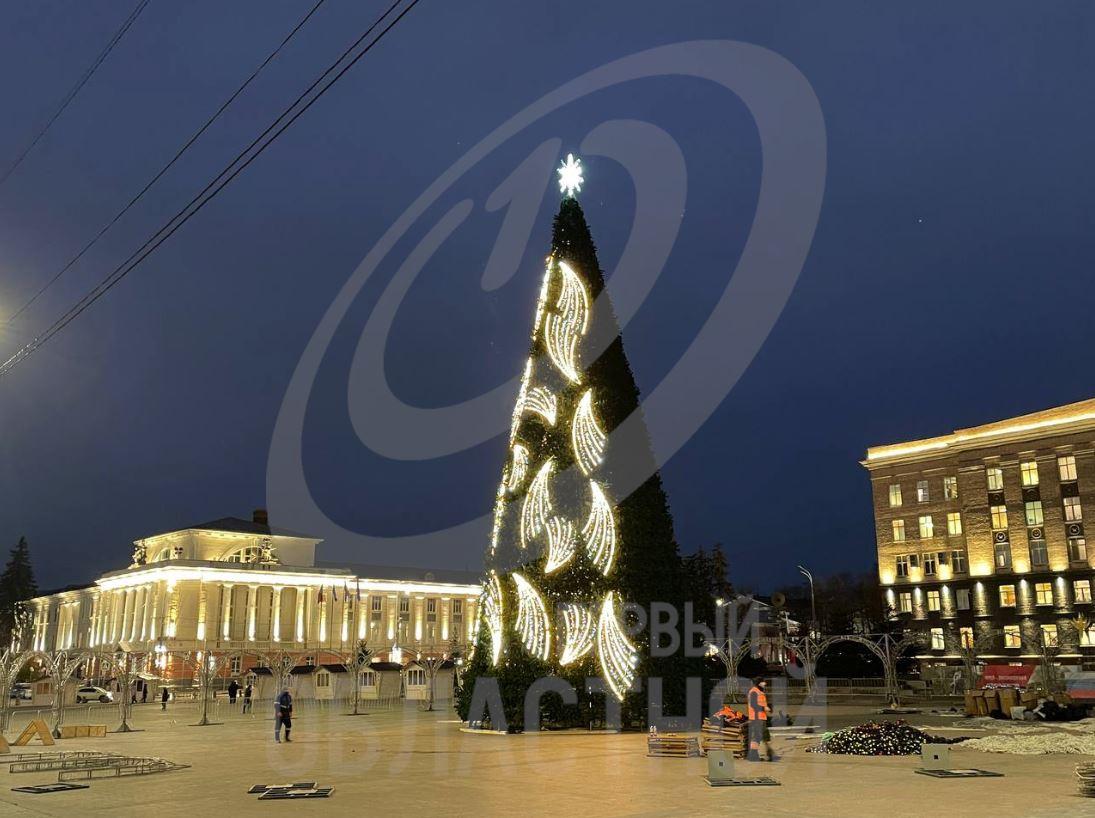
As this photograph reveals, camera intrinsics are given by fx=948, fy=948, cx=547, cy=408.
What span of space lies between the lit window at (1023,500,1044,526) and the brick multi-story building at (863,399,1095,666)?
68 millimetres

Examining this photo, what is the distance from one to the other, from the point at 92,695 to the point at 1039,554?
215ft

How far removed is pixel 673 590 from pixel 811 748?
5.58m

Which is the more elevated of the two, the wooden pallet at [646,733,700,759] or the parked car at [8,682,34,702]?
the wooden pallet at [646,733,700,759]

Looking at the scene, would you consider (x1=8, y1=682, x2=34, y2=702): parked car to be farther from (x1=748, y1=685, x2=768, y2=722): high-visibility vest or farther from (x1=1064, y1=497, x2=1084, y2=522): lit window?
(x1=1064, y1=497, x2=1084, y2=522): lit window

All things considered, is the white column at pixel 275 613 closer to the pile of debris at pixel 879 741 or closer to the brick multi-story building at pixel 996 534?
the brick multi-story building at pixel 996 534

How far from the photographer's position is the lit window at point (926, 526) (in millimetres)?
70562

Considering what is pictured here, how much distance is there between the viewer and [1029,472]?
65.1m

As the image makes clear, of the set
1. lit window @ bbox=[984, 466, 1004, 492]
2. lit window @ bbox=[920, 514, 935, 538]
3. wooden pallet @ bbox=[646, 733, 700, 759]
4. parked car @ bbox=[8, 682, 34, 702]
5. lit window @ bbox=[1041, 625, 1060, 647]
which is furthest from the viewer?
lit window @ bbox=[920, 514, 935, 538]

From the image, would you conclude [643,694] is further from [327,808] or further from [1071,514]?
[1071,514]

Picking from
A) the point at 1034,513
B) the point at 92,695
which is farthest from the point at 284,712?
the point at 1034,513

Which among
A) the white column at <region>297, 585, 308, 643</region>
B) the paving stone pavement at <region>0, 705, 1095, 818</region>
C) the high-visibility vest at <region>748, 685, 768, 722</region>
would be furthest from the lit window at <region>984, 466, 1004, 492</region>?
the white column at <region>297, 585, 308, 643</region>

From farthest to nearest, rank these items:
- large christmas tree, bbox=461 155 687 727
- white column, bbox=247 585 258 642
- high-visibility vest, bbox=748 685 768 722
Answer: white column, bbox=247 585 258 642 → large christmas tree, bbox=461 155 687 727 → high-visibility vest, bbox=748 685 768 722

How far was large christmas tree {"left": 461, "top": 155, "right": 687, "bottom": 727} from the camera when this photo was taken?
2459 cm

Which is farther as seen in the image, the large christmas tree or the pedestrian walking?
the pedestrian walking
